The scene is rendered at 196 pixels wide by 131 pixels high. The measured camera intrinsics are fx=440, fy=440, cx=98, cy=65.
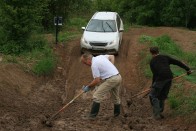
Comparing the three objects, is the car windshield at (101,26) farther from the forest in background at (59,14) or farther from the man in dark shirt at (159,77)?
A: the man in dark shirt at (159,77)

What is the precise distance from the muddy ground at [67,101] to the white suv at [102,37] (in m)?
0.63

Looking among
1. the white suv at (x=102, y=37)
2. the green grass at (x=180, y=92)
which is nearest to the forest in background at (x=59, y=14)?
the white suv at (x=102, y=37)

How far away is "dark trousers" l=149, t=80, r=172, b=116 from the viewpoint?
1064 cm

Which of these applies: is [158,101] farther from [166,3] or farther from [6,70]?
[166,3]

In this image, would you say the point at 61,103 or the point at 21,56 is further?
the point at 21,56

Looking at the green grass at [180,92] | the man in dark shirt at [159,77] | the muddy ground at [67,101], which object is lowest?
the muddy ground at [67,101]

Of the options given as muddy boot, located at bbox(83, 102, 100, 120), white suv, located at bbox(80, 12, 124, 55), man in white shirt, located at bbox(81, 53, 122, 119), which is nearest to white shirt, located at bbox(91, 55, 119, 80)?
man in white shirt, located at bbox(81, 53, 122, 119)

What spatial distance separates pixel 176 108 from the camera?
11117 millimetres

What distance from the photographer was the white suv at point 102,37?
1770 cm

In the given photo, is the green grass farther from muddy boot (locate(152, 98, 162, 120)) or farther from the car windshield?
the car windshield

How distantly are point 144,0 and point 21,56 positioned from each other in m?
22.9

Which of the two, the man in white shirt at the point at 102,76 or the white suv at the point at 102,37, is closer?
the man in white shirt at the point at 102,76

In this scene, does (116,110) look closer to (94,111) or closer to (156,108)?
(94,111)

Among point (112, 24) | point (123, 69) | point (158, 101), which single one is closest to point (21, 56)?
point (123, 69)
